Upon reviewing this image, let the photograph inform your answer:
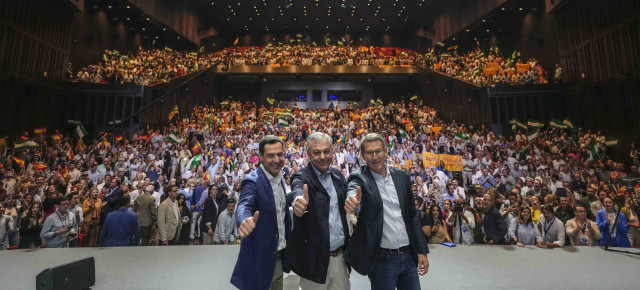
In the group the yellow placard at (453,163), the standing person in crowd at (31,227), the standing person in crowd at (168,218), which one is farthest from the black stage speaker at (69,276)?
the yellow placard at (453,163)

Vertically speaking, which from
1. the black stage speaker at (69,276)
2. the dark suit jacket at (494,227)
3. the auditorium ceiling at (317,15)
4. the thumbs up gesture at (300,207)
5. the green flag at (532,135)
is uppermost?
the auditorium ceiling at (317,15)

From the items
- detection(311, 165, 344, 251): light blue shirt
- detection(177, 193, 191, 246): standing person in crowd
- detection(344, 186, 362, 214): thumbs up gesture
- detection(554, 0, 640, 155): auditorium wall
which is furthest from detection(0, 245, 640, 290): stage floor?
detection(554, 0, 640, 155): auditorium wall

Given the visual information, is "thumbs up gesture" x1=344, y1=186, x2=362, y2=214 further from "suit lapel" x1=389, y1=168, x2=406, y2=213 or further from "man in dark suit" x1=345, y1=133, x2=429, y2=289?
"suit lapel" x1=389, y1=168, x2=406, y2=213

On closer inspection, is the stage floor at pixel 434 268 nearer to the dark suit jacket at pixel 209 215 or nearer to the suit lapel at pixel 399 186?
the dark suit jacket at pixel 209 215

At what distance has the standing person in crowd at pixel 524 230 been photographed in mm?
5109

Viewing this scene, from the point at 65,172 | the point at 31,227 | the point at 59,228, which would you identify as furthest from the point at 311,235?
the point at 65,172

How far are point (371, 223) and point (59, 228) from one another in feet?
18.3

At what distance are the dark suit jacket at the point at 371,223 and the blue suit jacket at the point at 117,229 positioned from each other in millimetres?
4361

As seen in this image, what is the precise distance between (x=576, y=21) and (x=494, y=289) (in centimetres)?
1609

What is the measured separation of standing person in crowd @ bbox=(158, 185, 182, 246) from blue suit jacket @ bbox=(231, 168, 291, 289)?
13.4 ft

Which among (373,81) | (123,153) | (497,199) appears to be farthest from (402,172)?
(373,81)

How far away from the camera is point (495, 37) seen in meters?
20.3

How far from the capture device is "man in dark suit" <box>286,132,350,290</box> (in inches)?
80.7

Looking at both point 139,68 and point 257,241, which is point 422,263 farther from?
point 139,68
